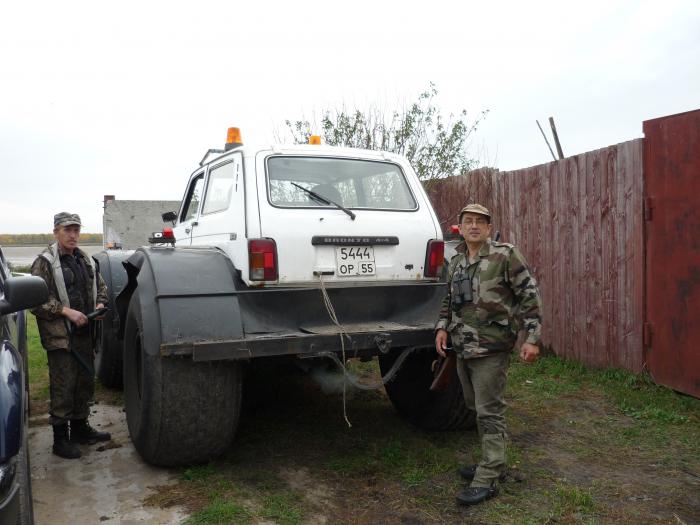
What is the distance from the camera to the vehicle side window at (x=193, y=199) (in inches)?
202

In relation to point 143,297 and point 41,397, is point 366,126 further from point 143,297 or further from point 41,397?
point 143,297

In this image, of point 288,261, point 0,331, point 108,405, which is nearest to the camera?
point 0,331

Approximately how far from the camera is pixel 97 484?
3.82m

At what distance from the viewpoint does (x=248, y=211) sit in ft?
12.9

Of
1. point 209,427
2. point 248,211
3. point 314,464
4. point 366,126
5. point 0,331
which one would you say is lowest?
point 314,464

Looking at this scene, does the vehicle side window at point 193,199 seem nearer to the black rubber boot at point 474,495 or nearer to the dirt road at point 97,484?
the dirt road at point 97,484

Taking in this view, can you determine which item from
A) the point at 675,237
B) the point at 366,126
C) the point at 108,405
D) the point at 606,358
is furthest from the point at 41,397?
the point at 366,126

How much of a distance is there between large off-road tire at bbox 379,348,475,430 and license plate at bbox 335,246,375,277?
64 centimetres

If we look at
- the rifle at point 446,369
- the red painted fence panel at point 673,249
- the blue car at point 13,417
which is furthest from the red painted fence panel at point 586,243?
the blue car at point 13,417

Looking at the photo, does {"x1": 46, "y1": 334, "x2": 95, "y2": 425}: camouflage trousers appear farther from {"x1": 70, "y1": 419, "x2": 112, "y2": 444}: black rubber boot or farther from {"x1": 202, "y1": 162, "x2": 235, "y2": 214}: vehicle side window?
{"x1": 202, "y1": 162, "x2": 235, "y2": 214}: vehicle side window

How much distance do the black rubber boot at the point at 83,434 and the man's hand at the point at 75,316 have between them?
77 cm

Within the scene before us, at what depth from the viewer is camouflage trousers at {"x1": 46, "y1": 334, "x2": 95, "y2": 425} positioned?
4.34 m

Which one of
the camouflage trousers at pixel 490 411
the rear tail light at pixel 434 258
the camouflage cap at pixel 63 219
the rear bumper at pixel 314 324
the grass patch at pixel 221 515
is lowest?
the grass patch at pixel 221 515

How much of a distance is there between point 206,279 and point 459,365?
1618 millimetres
